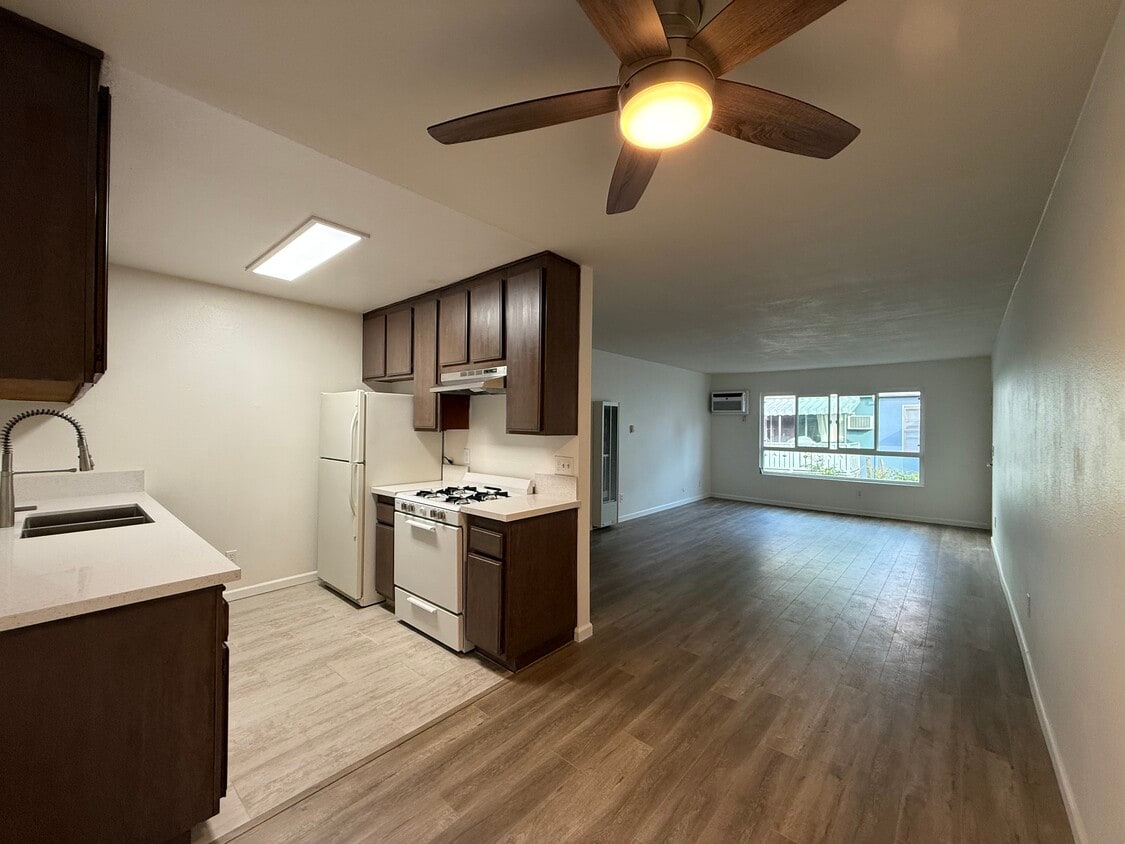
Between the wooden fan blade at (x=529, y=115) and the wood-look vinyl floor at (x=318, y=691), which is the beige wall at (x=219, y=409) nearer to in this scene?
the wood-look vinyl floor at (x=318, y=691)

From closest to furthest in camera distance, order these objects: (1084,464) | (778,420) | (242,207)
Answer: (1084,464), (242,207), (778,420)

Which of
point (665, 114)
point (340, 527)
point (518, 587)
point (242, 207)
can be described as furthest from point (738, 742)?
point (242, 207)

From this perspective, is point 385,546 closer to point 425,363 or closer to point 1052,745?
point 425,363

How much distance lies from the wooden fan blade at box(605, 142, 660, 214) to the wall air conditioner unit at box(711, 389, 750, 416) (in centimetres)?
751

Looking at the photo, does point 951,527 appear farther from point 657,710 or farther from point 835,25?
point 835,25

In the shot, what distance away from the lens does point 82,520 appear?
2.27 m

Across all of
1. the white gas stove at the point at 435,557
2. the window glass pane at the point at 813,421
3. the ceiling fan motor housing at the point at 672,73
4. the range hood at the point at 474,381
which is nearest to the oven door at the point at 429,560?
the white gas stove at the point at 435,557

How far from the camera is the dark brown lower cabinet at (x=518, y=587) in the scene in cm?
247

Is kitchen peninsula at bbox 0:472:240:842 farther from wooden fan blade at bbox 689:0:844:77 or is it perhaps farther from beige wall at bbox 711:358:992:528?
beige wall at bbox 711:358:992:528

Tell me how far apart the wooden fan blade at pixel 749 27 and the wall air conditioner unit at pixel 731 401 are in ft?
26.1

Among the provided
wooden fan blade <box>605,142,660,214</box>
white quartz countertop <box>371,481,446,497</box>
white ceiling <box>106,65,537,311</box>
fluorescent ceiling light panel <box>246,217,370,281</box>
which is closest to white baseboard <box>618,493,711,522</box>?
white quartz countertop <box>371,481,446,497</box>

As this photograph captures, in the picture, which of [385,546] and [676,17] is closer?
[676,17]

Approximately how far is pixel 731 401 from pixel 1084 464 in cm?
711

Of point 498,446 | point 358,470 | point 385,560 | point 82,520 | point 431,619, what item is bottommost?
point 431,619
